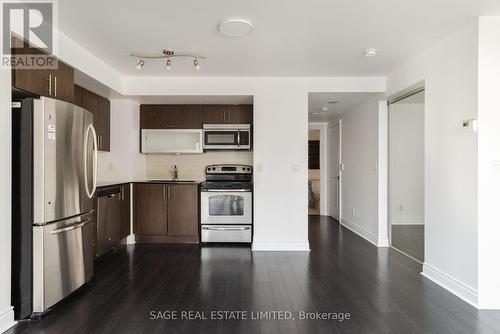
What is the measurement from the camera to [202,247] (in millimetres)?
4156

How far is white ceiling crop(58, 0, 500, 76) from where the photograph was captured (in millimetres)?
2242

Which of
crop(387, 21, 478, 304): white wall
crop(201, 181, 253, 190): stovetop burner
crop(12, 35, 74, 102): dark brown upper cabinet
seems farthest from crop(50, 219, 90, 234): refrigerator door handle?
crop(387, 21, 478, 304): white wall

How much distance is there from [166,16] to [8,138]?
151 cm

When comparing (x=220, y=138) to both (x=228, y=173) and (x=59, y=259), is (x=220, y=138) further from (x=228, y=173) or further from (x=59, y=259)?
(x=59, y=259)

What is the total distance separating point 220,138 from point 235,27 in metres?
2.21

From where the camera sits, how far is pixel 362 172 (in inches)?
189

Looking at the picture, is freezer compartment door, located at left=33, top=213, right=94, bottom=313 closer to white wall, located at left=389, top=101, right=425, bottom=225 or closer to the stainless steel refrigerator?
the stainless steel refrigerator

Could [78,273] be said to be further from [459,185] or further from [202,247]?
[459,185]

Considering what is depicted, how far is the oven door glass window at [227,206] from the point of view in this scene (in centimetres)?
427

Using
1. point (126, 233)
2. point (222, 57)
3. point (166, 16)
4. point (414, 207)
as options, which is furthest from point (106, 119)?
point (414, 207)

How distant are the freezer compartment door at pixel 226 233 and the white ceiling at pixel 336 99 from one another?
2.20 meters

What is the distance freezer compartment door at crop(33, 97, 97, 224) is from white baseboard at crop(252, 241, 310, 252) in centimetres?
219

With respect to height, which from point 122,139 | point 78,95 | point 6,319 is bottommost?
point 6,319

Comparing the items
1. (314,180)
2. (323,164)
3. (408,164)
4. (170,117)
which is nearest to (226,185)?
(170,117)
